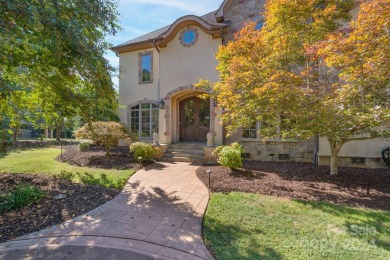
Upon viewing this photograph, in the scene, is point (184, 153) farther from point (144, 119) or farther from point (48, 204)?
point (48, 204)

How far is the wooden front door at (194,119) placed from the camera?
426 inches

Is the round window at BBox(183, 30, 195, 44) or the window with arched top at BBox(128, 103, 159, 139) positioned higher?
the round window at BBox(183, 30, 195, 44)

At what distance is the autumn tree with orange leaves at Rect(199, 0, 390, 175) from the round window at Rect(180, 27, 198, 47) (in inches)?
149

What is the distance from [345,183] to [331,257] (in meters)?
3.90

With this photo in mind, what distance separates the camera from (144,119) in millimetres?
12039

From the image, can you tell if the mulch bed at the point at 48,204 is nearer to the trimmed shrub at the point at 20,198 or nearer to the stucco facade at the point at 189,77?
the trimmed shrub at the point at 20,198

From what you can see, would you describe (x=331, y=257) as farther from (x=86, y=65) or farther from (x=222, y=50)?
(x=222, y=50)

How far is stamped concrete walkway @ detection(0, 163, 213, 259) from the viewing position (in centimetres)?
272

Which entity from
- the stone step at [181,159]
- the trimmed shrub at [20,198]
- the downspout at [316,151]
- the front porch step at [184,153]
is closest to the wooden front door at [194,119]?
the front porch step at [184,153]

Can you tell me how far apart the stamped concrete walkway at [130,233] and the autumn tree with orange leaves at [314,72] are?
3.25m

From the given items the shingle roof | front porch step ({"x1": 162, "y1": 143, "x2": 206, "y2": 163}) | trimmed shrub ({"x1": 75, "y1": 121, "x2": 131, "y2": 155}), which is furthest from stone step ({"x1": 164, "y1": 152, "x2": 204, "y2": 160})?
the shingle roof

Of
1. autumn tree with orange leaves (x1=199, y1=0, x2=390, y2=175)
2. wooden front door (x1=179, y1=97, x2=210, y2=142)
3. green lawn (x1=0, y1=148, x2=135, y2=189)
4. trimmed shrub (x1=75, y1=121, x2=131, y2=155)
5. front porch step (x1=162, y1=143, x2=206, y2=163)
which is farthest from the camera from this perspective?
wooden front door (x1=179, y1=97, x2=210, y2=142)

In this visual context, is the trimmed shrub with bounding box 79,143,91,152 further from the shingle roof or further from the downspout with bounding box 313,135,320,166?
the downspout with bounding box 313,135,320,166

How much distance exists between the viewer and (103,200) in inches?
184
